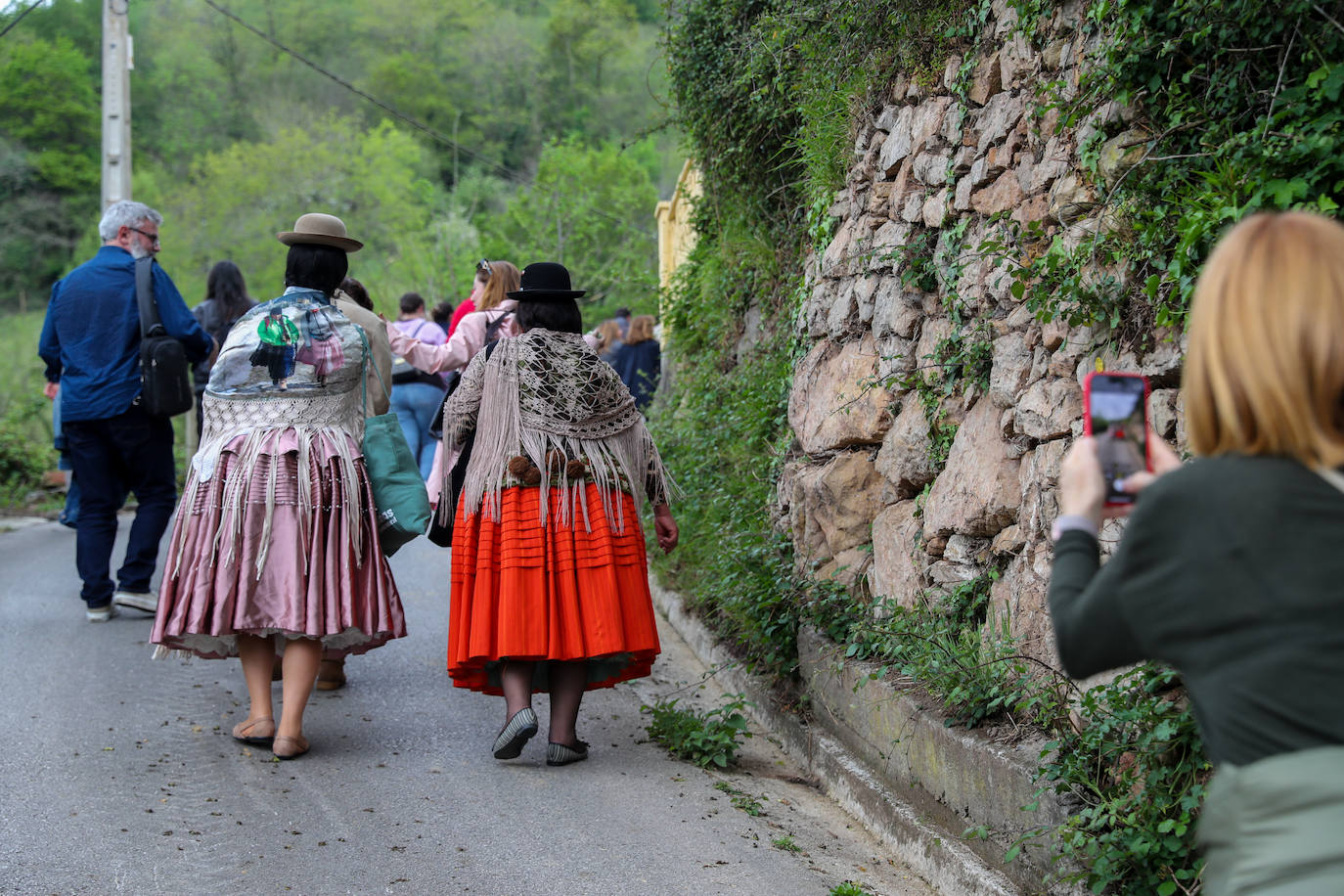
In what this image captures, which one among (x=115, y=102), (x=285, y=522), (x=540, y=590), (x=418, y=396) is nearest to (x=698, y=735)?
(x=540, y=590)

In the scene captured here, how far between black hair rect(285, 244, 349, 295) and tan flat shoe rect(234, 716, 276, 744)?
1819mm

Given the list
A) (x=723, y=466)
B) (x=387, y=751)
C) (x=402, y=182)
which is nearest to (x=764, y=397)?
(x=723, y=466)

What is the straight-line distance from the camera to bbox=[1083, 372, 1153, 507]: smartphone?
2.02m

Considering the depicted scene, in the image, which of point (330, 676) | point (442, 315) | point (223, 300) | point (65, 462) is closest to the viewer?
point (330, 676)

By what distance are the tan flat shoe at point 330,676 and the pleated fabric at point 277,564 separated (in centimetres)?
99

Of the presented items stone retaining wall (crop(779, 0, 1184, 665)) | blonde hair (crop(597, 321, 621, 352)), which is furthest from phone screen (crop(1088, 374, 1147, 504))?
blonde hair (crop(597, 321, 621, 352))

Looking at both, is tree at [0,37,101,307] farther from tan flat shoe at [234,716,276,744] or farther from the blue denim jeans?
tan flat shoe at [234,716,276,744]

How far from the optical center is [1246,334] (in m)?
1.70

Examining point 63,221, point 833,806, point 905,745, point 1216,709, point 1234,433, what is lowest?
point 833,806

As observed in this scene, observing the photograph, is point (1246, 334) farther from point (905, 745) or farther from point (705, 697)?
point (705, 697)

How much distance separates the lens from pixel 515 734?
5035 mm

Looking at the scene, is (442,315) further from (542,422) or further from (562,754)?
(562,754)

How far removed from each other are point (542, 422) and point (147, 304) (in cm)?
321

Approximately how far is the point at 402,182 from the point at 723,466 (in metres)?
48.8
